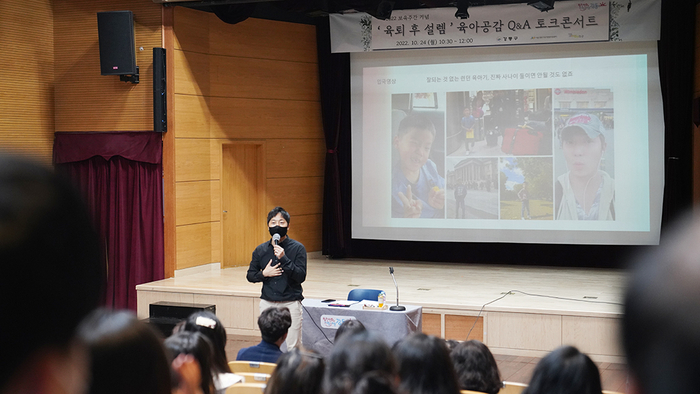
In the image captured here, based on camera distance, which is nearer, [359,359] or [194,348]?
[359,359]

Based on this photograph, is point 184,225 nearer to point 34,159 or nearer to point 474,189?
point 474,189

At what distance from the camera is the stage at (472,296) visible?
20.1 feet

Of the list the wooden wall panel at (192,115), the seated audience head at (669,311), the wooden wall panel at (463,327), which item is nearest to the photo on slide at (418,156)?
the wooden wall panel at (192,115)

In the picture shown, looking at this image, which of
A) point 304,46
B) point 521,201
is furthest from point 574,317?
point 304,46

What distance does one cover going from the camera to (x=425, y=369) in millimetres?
2117

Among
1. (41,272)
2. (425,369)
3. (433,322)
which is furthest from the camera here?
(433,322)

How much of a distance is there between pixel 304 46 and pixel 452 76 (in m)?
2.30

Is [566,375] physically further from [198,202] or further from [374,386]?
[198,202]

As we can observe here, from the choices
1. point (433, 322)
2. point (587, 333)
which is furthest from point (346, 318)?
point (587, 333)

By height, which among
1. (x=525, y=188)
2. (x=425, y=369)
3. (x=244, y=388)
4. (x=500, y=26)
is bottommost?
(x=244, y=388)

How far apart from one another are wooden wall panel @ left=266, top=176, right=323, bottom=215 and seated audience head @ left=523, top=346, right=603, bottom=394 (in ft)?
25.1

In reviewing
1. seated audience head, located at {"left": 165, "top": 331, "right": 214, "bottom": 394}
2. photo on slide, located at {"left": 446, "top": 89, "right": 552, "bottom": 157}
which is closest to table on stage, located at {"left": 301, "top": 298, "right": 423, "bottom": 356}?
seated audience head, located at {"left": 165, "top": 331, "right": 214, "bottom": 394}

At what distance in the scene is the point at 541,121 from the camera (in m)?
8.48

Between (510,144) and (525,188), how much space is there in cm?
61
